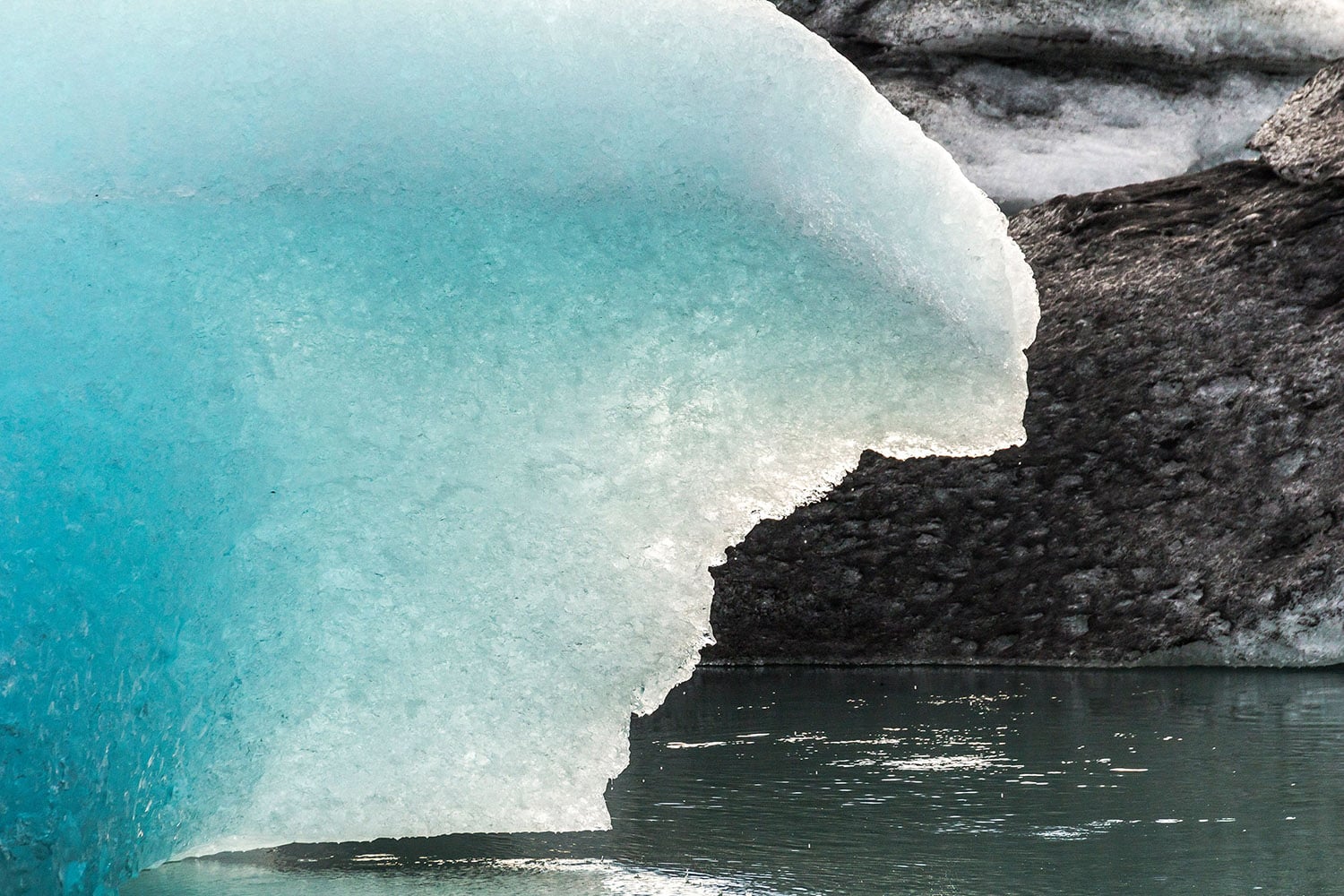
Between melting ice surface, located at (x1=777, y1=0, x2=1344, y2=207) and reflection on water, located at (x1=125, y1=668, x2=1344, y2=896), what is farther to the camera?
melting ice surface, located at (x1=777, y1=0, x2=1344, y2=207)

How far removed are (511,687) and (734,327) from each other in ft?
2.03

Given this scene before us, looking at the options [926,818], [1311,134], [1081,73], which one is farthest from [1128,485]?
[926,818]

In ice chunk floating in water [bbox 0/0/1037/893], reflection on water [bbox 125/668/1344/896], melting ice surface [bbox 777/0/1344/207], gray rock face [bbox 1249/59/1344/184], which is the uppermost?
melting ice surface [bbox 777/0/1344/207]

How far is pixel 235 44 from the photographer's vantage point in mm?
1921

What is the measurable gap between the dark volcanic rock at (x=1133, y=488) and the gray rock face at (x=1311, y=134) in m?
0.08

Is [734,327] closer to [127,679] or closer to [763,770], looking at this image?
[127,679]

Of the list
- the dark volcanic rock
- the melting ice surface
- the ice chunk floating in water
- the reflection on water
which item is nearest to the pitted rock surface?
the dark volcanic rock

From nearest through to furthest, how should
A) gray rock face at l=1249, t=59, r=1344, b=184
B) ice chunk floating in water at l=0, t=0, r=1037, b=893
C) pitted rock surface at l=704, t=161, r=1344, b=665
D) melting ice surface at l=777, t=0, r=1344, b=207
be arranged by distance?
ice chunk floating in water at l=0, t=0, r=1037, b=893
gray rock face at l=1249, t=59, r=1344, b=184
pitted rock surface at l=704, t=161, r=1344, b=665
melting ice surface at l=777, t=0, r=1344, b=207

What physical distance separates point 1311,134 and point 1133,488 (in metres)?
1.62

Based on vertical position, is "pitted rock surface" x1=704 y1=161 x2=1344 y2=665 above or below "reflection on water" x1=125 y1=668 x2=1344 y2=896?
above

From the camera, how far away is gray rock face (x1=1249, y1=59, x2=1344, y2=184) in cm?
525

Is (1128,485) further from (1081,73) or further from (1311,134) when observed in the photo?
(1081,73)

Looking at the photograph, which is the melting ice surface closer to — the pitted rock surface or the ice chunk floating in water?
the pitted rock surface

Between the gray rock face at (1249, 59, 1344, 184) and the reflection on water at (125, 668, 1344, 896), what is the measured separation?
224 cm
